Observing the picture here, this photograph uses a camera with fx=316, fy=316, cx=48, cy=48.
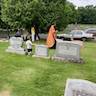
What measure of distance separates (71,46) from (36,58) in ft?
7.24

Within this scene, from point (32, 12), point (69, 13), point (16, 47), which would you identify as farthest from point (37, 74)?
point (69, 13)

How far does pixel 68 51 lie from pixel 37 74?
3.61 m

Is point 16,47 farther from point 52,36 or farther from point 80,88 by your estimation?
point 80,88

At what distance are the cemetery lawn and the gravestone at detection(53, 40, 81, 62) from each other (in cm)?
42

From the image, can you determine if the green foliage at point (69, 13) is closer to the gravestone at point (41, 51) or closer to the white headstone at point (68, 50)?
the gravestone at point (41, 51)

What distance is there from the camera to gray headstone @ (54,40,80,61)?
16264mm

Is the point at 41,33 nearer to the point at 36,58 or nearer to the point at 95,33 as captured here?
the point at 95,33

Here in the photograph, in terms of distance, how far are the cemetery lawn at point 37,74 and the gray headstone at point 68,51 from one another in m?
0.47

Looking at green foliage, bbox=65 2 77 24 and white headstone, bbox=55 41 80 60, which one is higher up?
green foliage, bbox=65 2 77 24

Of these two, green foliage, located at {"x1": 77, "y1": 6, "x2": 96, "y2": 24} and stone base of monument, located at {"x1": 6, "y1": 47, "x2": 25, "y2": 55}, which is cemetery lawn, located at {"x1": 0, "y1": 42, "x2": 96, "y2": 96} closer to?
stone base of monument, located at {"x1": 6, "y1": 47, "x2": 25, "y2": 55}

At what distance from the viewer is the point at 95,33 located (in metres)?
40.7

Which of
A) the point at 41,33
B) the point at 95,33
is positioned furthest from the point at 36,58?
the point at 95,33

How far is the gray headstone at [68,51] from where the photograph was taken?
16264mm

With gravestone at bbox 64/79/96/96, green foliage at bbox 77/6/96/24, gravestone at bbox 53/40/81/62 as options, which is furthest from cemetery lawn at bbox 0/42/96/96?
green foliage at bbox 77/6/96/24
